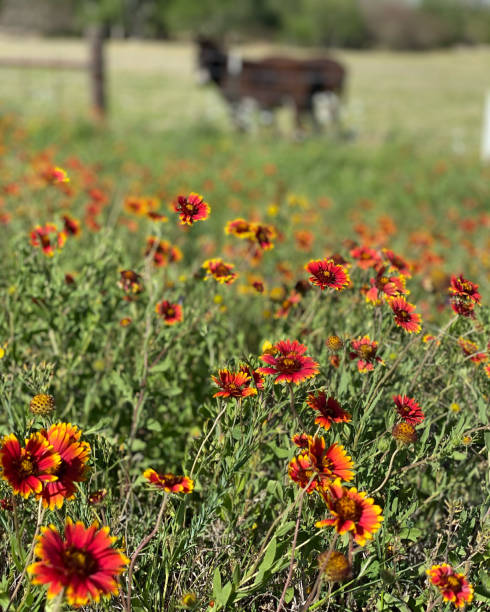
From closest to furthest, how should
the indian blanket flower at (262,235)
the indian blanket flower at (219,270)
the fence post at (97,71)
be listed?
the indian blanket flower at (219,270), the indian blanket flower at (262,235), the fence post at (97,71)

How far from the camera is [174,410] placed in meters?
2.17

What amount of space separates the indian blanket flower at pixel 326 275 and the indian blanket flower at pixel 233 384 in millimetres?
344

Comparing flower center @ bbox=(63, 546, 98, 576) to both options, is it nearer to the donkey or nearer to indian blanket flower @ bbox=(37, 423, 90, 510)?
indian blanket flower @ bbox=(37, 423, 90, 510)

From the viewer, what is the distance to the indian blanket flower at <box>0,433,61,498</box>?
3.64 feet

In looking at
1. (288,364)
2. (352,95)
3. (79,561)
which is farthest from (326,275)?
(352,95)

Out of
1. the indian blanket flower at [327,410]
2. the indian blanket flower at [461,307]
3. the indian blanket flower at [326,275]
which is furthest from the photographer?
the indian blanket flower at [461,307]

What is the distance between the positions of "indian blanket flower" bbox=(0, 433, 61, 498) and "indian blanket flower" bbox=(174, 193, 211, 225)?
2.26ft

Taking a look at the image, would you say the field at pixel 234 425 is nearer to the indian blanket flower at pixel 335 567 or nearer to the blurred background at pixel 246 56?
the indian blanket flower at pixel 335 567

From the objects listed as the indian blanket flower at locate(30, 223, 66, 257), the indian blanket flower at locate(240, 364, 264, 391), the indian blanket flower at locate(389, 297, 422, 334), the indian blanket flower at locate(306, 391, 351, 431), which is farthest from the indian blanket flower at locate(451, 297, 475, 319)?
the indian blanket flower at locate(30, 223, 66, 257)

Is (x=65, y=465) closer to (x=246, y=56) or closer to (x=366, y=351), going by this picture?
(x=366, y=351)

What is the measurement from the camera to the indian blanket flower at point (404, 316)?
157 cm

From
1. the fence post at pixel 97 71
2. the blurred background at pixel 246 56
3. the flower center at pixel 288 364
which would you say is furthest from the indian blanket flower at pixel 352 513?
the fence post at pixel 97 71

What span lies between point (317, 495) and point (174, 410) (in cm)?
85

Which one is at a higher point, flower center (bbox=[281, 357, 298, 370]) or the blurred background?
the blurred background
